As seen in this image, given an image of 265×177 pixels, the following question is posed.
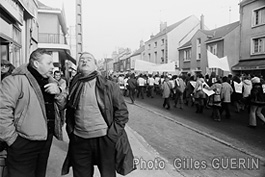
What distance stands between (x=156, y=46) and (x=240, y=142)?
37.2 metres

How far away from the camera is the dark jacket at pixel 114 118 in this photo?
2.73 metres

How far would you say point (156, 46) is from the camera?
42656 millimetres

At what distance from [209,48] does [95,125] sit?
2617cm

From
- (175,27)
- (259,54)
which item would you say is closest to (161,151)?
(259,54)

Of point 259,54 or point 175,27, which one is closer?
point 259,54

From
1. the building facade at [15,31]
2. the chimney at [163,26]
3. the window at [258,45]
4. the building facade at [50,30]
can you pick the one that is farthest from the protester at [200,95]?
the chimney at [163,26]

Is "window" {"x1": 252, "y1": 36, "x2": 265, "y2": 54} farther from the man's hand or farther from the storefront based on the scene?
the man's hand

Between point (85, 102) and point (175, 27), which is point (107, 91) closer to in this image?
point (85, 102)

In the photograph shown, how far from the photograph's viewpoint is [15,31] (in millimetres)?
8570

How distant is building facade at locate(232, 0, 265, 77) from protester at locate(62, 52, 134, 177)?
62.3 feet

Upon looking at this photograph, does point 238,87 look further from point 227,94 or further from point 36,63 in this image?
point 36,63

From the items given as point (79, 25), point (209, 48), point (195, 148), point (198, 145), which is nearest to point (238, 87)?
Answer: point (198, 145)

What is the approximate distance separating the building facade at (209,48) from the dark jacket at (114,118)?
859 inches

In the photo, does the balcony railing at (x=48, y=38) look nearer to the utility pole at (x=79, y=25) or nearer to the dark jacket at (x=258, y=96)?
the utility pole at (x=79, y=25)
